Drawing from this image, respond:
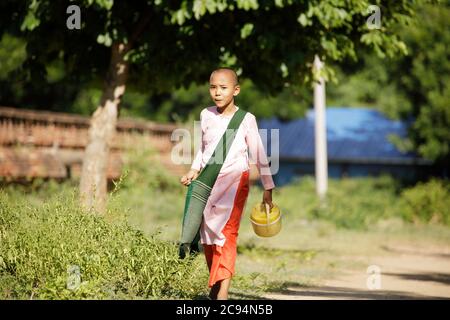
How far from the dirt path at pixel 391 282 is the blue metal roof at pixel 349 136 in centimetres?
2415

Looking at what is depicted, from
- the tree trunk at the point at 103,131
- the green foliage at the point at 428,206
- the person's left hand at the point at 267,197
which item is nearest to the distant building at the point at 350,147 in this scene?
the green foliage at the point at 428,206

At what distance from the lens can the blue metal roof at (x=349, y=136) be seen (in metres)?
39.5

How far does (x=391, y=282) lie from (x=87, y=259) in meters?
5.09

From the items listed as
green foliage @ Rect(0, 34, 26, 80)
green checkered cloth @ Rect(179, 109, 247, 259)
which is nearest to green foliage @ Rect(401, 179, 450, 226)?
green foliage @ Rect(0, 34, 26, 80)

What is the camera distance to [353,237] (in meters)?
18.8

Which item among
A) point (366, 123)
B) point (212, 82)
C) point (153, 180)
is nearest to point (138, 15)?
point (212, 82)

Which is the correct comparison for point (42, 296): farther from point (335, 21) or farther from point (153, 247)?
point (335, 21)

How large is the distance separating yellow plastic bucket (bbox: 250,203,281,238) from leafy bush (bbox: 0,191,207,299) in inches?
27.2

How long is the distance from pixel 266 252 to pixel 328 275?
273 cm

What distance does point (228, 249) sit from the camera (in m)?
6.81

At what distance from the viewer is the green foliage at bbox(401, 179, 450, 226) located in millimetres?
23375

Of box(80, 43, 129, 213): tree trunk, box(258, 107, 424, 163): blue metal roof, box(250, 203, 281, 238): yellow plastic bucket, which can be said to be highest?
box(258, 107, 424, 163): blue metal roof

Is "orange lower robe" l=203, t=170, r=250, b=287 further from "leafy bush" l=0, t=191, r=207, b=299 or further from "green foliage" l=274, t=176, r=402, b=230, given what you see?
"green foliage" l=274, t=176, r=402, b=230

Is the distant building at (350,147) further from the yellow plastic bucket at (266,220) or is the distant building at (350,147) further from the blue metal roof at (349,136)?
the yellow plastic bucket at (266,220)
